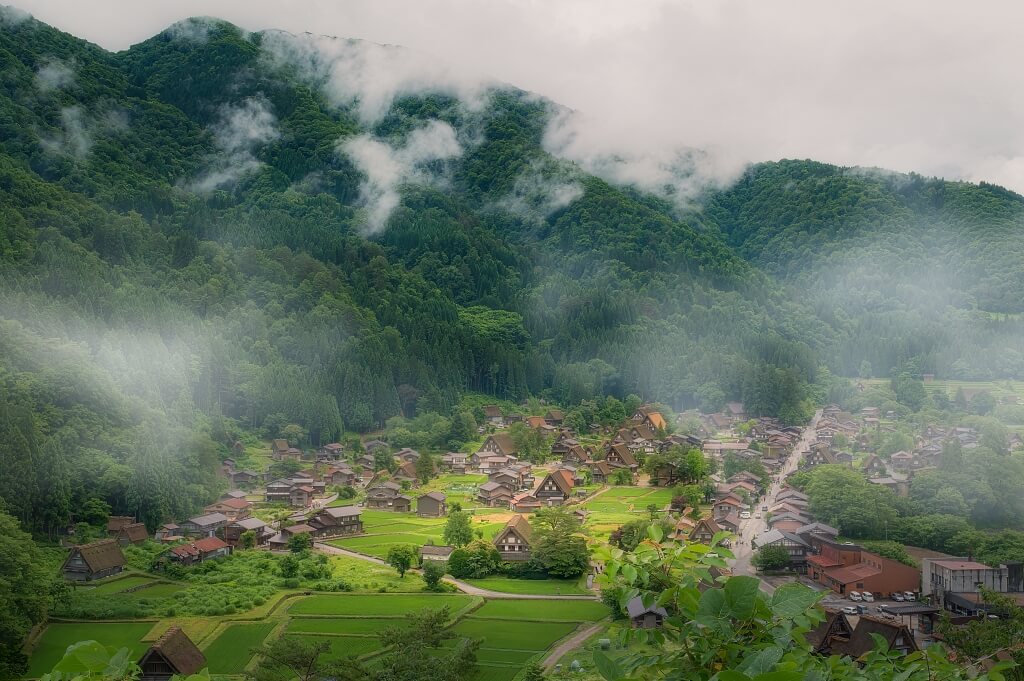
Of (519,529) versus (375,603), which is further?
(519,529)

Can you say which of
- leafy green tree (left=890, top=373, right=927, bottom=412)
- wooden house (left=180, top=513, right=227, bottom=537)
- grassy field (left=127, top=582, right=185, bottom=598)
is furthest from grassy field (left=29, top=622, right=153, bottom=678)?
leafy green tree (left=890, top=373, right=927, bottom=412)

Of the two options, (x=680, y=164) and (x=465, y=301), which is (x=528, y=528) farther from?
(x=680, y=164)

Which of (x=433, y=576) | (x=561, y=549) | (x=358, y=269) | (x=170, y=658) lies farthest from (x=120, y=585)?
(x=358, y=269)

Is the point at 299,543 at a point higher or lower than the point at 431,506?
higher

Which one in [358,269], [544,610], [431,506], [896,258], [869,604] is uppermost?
[896,258]

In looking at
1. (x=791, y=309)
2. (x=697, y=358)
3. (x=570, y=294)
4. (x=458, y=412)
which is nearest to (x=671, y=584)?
(x=458, y=412)

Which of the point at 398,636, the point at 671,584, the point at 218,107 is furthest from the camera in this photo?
the point at 218,107

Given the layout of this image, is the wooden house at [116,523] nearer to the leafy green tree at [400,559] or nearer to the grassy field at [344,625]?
the leafy green tree at [400,559]

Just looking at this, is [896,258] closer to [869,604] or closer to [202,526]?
[869,604]
